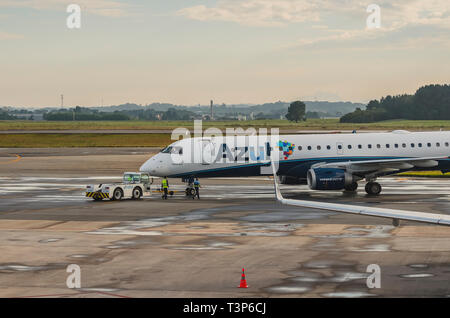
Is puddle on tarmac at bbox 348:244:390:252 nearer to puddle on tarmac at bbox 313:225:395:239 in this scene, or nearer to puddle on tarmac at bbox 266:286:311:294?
puddle on tarmac at bbox 313:225:395:239

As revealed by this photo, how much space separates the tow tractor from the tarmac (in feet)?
2.67

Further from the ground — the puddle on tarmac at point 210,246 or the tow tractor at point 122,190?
the tow tractor at point 122,190

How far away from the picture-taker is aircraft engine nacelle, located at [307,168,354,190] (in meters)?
40.3

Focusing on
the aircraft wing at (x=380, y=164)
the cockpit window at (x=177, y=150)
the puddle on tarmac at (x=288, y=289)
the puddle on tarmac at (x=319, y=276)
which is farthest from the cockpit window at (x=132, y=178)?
the puddle on tarmac at (x=288, y=289)

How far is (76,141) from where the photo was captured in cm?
11044

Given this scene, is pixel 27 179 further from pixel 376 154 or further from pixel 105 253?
pixel 105 253

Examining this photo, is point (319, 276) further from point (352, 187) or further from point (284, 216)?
point (352, 187)

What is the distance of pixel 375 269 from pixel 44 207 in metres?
22.9

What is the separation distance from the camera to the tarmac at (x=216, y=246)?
19.1m

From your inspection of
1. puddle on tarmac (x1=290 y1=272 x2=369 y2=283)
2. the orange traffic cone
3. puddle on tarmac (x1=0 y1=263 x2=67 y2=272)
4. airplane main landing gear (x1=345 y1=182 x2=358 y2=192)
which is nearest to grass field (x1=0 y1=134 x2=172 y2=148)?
airplane main landing gear (x1=345 y1=182 x2=358 y2=192)

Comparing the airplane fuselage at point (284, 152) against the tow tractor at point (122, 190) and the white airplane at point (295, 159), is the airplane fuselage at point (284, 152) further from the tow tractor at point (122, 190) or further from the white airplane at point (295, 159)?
the tow tractor at point (122, 190)

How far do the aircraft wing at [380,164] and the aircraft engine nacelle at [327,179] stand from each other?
109 cm

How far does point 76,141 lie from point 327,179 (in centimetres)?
7725
